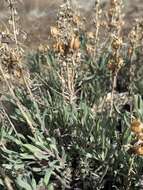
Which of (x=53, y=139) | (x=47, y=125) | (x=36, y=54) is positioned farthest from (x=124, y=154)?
(x=36, y=54)

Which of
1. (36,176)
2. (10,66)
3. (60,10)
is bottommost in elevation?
(36,176)

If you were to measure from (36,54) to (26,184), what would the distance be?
3.14 m

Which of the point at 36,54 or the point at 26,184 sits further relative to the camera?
the point at 36,54

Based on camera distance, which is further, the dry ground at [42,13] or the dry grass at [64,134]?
the dry ground at [42,13]

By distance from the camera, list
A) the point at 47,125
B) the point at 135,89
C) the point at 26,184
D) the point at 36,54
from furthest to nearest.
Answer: the point at 36,54
the point at 135,89
the point at 47,125
the point at 26,184

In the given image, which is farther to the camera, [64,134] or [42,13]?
[42,13]

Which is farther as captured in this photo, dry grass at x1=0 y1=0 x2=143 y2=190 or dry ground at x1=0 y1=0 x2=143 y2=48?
dry ground at x1=0 y1=0 x2=143 y2=48

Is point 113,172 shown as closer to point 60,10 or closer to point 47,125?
point 47,125

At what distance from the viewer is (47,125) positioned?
3975 millimetres

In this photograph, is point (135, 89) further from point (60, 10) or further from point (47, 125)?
point (60, 10)

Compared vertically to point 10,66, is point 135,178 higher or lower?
lower

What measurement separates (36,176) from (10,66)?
822 mm

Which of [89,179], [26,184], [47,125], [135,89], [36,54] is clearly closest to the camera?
[26,184]

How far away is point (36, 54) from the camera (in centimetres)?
586
